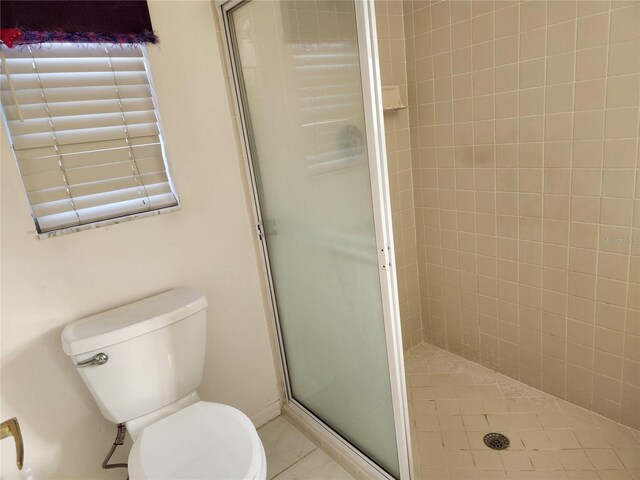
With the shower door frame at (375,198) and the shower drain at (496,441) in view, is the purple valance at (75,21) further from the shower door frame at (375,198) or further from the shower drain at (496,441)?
→ the shower drain at (496,441)

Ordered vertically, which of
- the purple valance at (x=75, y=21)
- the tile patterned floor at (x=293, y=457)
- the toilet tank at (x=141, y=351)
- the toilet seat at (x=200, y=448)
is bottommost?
the tile patterned floor at (x=293, y=457)

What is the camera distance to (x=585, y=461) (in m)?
1.56

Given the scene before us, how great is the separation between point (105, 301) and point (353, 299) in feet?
2.78

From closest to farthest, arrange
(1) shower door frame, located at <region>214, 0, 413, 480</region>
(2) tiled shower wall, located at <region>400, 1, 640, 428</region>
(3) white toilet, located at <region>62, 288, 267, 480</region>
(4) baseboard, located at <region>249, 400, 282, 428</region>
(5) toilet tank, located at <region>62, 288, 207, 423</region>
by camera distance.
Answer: (1) shower door frame, located at <region>214, 0, 413, 480</region>
(3) white toilet, located at <region>62, 288, 267, 480</region>
(5) toilet tank, located at <region>62, 288, 207, 423</region>
(2) tiled shower wall, located at <region>400, 1, 640, 428</region>
(4) baseboard, located at <region>249, 400, 282, 428</region>

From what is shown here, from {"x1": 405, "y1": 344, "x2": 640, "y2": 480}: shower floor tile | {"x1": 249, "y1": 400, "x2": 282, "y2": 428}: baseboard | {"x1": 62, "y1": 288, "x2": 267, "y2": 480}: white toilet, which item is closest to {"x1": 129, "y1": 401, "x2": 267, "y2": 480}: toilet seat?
{"x1": 62, "y1": 288, "x2": 267, "y2": 480}: white toilet

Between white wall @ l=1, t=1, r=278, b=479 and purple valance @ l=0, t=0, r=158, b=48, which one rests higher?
purple valance @ l=0, t=0, r=158, b=48

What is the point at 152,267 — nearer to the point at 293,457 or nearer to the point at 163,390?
the point at 163,390

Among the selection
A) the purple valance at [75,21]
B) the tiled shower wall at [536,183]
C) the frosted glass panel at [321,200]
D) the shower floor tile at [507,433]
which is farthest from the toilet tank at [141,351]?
the tiled shower wall at [536,183]

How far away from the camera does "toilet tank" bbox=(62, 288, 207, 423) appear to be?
1.26 metres

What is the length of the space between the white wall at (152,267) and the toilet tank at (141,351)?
12 cm

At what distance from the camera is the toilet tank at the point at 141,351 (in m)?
1.26

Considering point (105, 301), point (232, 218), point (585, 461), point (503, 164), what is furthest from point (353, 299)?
point (585, 461)

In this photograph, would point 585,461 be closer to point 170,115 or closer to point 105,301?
point 105,301

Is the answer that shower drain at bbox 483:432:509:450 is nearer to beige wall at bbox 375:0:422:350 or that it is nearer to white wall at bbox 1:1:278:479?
beige wall at bbox 375:0:422:350
